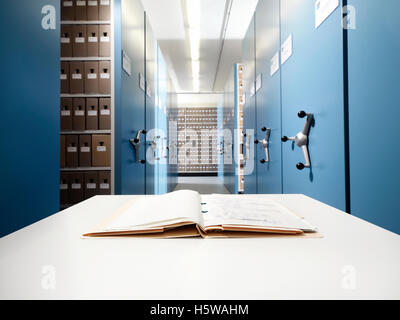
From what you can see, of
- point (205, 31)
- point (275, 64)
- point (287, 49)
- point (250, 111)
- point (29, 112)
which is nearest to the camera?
point (29, 112)

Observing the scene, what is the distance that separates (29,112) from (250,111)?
2.28 meters

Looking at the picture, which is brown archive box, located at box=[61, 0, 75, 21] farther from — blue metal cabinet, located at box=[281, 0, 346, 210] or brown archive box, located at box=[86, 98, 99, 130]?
blue metal cabinet, located at box=[281, 0, 346, 210]

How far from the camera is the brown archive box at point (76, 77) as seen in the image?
8.32 ft

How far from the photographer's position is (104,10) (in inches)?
97.0

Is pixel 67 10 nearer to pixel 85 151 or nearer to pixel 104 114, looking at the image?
pixel 104 114

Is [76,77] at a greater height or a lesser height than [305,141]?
greater

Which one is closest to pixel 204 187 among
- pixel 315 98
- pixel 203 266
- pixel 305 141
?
pixel 305 141

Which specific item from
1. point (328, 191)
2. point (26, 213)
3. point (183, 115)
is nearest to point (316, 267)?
point (328, 191)

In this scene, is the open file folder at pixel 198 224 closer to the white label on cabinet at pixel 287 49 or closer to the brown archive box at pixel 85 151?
the white label on cabinet at pixel 287 49

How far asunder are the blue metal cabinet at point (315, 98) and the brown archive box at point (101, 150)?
1.47m

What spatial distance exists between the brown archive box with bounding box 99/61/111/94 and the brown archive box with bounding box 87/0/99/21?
0.39 m

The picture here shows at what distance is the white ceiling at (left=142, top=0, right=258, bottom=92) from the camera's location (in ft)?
14.4

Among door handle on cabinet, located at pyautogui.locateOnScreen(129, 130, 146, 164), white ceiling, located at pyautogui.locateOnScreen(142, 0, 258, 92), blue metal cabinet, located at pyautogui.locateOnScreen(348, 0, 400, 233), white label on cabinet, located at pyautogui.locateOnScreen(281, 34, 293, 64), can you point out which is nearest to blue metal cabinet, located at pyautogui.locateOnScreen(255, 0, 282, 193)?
white label on cabinet, located at pyautogui.locateOnScreen(281, 34, 293, 64)
